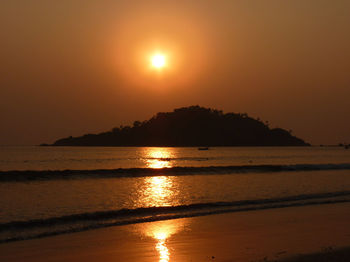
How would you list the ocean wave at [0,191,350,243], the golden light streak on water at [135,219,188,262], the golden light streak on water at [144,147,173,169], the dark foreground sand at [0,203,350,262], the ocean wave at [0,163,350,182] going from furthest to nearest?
the golden light streak on water at [144,147,173,169]
the ocean wave at [0,163,350,182]
the ocean wave at [0,191,350,243]
the golden light streak on water at [135,219,188,262]
the dark foreground sand at [0,203,350,262]

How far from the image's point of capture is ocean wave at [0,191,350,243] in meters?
15.0

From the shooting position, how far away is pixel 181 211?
1967 cm

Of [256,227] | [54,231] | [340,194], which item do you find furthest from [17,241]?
[340,194]

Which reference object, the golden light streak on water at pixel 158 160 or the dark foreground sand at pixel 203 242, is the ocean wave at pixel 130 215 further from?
the golden light streak on water at pixel 158 160

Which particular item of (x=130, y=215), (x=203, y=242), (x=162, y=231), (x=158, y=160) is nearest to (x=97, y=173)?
(x=130, y=215)

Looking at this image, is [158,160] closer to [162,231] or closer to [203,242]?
[162,231]

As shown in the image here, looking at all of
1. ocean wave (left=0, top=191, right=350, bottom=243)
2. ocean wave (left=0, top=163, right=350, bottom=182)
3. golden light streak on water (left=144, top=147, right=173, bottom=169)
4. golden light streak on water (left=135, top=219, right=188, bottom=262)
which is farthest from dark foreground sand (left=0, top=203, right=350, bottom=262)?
golden light streak on water (left=144, top=147, right=173, bottom=169)

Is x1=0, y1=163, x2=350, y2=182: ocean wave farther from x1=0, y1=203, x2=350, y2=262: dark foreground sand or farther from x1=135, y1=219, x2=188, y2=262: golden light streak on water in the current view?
x1=0, y1=203, x2=350, y2=262: dark foreground sand

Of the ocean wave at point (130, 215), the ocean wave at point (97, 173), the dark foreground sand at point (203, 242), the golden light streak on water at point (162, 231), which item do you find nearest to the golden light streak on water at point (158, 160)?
the ocean wave at point (97, 173)

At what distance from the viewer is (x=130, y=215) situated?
18.6 meters

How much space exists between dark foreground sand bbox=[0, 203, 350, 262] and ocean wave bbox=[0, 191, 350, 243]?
0.90 m

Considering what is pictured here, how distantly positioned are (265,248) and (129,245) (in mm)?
3756

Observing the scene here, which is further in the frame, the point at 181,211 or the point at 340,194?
the point at 340,194

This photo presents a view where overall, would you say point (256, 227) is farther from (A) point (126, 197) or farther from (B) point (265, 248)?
(A) point (126, 197)
